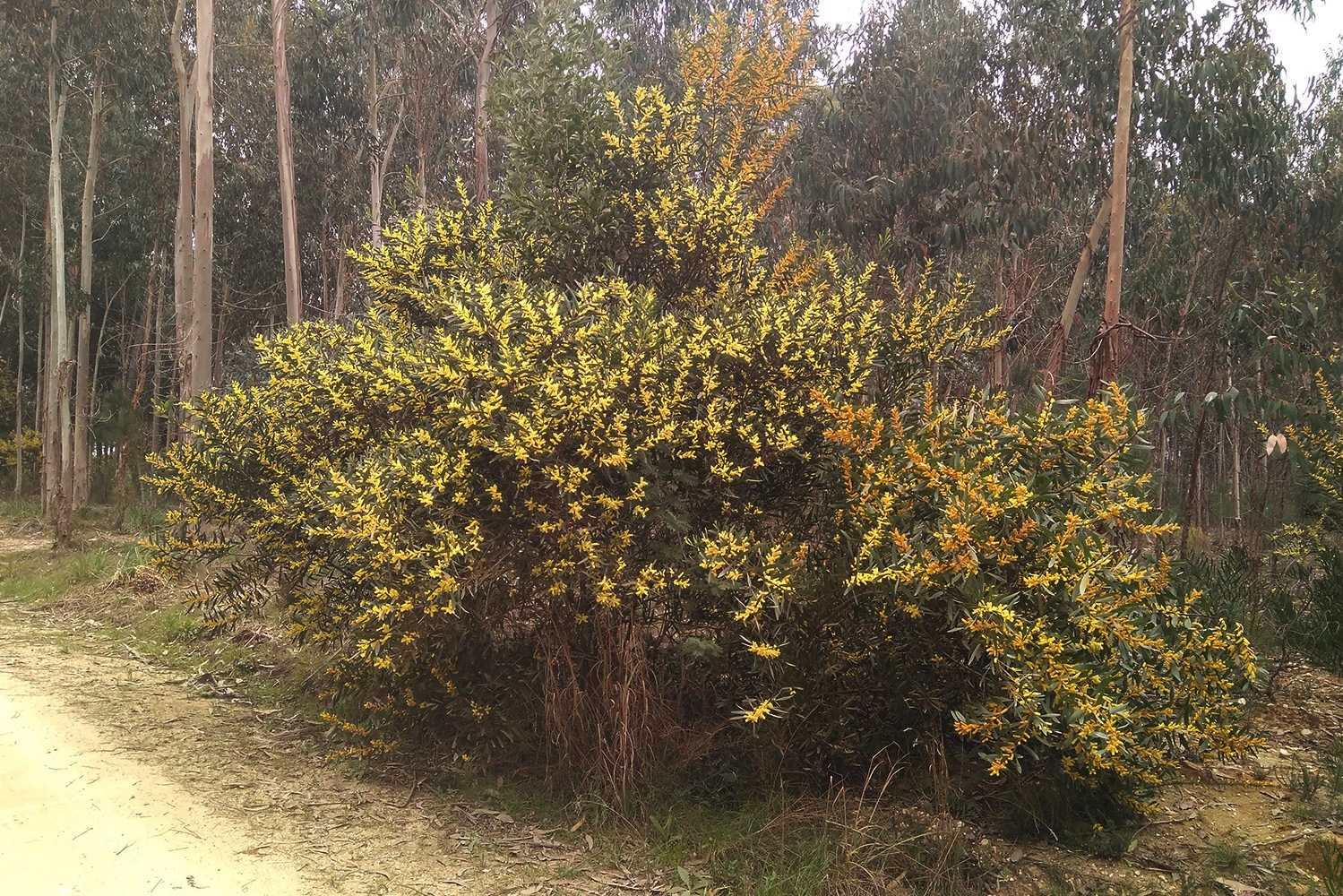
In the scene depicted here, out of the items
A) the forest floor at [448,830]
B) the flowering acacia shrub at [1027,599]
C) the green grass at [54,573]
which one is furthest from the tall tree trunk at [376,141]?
the flowering acacia shrub at [1027,599]

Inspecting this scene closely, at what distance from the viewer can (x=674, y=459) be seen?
4.48 m

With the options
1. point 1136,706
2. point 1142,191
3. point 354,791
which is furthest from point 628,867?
point 1142,191

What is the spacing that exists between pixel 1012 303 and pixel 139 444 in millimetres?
18222

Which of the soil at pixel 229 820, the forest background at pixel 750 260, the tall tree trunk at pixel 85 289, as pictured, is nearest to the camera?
the soil at pixel 229 820

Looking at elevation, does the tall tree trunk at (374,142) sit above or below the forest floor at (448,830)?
above

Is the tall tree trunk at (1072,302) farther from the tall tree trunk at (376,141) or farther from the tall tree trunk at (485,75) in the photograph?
the tall tree trunk at (376,141)

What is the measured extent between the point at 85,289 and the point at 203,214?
655cm

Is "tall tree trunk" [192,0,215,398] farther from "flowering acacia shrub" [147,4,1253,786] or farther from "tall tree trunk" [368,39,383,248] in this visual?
"tall tree trunk" [368,39,383,248]

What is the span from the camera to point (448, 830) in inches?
177

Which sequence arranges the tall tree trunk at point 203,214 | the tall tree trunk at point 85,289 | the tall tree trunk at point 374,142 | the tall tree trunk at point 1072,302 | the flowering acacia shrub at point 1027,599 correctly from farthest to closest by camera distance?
the tall tree trunk at point 374,142
the tall tree trunk at point 85,289
the tall tree trunk at point 203,214
the tall tree trunk at point 1072,302
the flowering acacia shrub at point 1027,599

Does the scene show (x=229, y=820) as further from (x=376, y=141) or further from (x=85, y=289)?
(x=376, y=141)

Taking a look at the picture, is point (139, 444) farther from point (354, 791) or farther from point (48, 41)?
point (354, 791)

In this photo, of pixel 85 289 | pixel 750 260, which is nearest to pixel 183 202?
pixel 85 289

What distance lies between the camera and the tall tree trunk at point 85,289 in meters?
15.0
